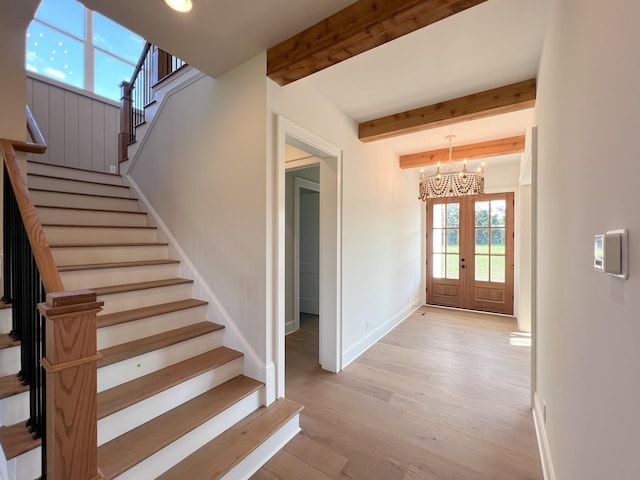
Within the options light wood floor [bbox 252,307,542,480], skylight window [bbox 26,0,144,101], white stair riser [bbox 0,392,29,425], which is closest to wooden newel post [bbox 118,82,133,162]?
skylight window [bbox 26,0,144,101]

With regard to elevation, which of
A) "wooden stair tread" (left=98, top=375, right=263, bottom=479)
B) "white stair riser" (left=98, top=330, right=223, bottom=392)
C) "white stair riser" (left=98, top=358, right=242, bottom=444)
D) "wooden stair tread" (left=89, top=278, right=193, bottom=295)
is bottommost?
"wooden stair tread" (left=98, top=375, right=263, bottom=479)

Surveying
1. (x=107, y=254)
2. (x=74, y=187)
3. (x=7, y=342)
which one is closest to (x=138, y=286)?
(x=107, y=254)

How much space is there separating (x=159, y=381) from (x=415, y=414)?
6.33 ft

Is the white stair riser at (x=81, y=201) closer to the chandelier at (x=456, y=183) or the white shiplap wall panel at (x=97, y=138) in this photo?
the white shiplap wall panel at (x=97, y=138)

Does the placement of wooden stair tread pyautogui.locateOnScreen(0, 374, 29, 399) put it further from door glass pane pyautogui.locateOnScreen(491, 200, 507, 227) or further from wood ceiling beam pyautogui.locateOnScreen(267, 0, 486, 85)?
door glass pane pyautogui.locateOnScreen(491, 200, 507, 227)

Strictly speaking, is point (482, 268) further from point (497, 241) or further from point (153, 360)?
point (153, 360)

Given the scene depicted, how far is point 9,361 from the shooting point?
1565mm

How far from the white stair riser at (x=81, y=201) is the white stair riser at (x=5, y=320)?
152cm

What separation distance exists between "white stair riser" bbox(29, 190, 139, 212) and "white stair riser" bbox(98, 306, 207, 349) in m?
1.79

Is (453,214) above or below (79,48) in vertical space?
Result: below

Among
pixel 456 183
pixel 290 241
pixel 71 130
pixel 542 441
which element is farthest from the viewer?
pixel 290 241

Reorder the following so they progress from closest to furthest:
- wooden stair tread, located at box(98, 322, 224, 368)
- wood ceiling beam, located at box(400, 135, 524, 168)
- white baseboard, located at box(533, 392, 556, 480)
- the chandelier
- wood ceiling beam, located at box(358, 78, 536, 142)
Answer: white baseboard, located at box(533, 392, 556, 480) < wooden stair tread, located at box(98, 322, 224, 368) < wood ceiling beam, located at box(358, 78, 536, 142) < the chandelier < wood ceiling beam, located at box(400, 135, 524, 168)

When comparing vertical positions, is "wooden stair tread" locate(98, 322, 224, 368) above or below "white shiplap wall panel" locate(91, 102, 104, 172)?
below

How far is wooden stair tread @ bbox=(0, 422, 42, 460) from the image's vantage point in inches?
47.4
